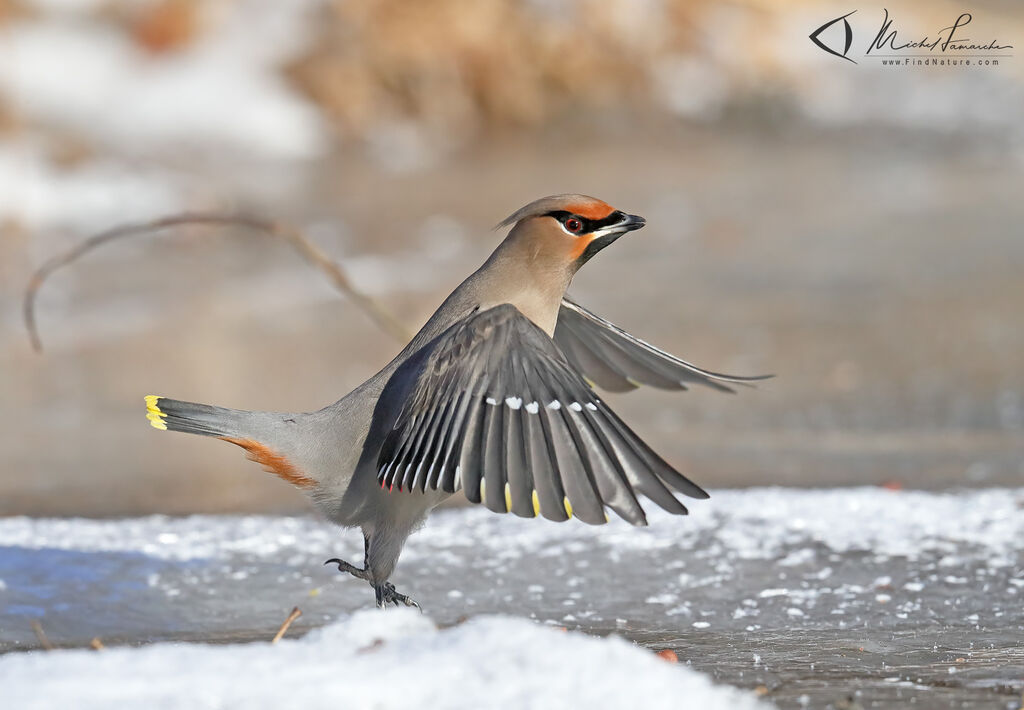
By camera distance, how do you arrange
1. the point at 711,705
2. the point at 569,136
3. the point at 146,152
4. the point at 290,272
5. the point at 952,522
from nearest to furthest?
1. the point at 711,705
2. the point at 952,522
3. the point at 290,272
4. the point at 146,152
5. the point at 569,136

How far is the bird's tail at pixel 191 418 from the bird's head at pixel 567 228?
2.80 feet

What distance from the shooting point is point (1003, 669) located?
9.82ft

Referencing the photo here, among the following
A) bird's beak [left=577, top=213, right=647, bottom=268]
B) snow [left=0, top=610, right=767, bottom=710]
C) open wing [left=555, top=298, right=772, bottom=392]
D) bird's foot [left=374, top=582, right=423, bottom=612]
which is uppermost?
bird's beak [left=577, top=213, right=647, bottom=268]

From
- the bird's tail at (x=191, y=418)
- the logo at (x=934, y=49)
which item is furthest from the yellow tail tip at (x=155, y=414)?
the logo at (x=934, y=49)

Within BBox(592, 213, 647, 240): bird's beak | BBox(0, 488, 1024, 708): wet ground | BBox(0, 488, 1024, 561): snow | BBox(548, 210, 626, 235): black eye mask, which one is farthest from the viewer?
BBox(0, 488, 1024, 561): snow

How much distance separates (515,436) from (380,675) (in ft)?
2.41

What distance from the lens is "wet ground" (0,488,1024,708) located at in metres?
3.24

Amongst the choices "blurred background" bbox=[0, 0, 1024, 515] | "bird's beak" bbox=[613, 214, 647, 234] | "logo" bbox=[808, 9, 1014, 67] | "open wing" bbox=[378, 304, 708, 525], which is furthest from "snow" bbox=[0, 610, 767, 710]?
"logo" bbox=[808, 9, 1014, 67]

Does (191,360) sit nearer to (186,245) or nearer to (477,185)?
(186,245)

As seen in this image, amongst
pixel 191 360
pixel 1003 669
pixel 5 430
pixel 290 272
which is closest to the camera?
pixel 1003 669

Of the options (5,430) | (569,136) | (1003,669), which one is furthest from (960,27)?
(1003,669)

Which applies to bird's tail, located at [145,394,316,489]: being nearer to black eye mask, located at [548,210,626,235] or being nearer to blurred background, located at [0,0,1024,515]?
black eye mask, located at [548,210,626,235]

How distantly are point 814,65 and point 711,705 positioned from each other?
1497 centimetres

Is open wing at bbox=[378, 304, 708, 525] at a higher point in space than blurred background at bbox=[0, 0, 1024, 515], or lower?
lower
